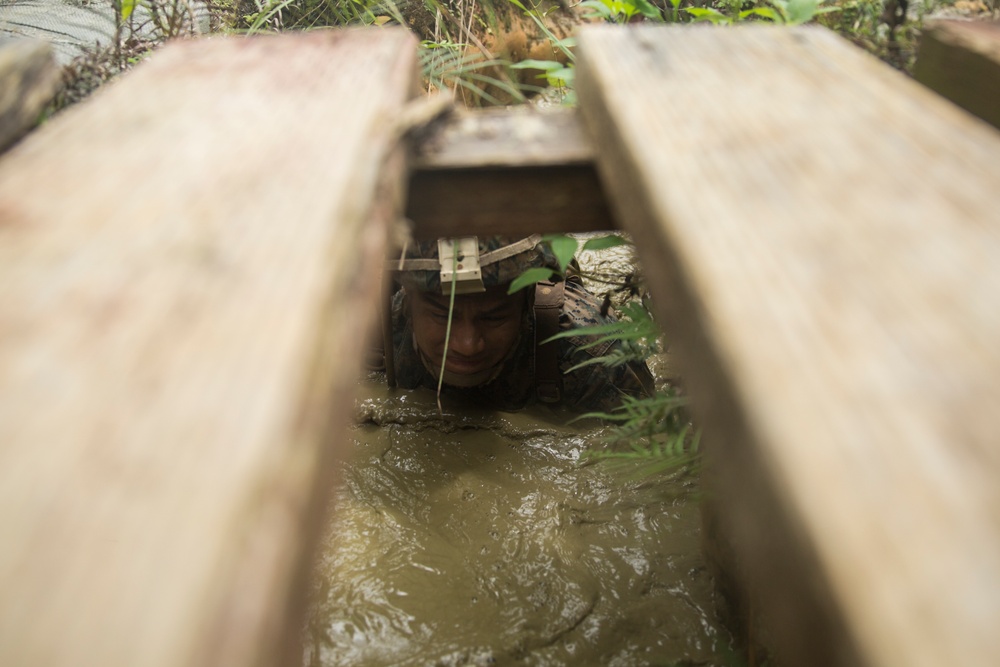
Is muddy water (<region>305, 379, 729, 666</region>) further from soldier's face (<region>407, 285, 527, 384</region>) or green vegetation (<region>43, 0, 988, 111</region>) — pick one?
→ green vegetation (<region>43, 0, 988, 111</region>)

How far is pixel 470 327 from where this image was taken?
405 cm

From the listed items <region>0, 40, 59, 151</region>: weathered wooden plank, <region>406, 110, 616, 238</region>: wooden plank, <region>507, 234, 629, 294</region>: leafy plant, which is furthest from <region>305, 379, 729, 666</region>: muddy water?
<region>0, 40, 59, 151</region>: weathered wooden plank

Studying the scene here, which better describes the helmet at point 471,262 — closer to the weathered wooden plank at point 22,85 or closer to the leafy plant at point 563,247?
the leafy plant at point 563,247

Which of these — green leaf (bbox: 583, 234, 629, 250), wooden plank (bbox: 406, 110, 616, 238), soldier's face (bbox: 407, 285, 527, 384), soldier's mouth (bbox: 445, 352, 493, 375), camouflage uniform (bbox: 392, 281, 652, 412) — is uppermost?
wooden plank (bbox: 406, 110, 616, 238)

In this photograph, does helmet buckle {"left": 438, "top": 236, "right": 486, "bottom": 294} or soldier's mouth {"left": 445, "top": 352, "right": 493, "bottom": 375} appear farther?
soldier's mouth {"left": 445, "top": 352, "right": 493, "bottom": 375}

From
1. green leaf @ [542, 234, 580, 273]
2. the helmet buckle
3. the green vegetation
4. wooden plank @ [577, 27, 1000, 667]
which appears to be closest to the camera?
wooden plank @ [577, 27, 1000, 667]

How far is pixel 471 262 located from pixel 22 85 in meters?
2.62

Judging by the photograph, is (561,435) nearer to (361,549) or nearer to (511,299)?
(511,299)

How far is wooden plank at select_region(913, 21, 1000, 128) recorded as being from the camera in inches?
40.6

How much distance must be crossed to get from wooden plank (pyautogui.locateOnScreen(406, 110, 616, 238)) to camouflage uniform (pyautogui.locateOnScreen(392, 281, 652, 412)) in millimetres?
3075

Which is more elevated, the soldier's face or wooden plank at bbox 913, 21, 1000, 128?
wooden plank at bbox 913, 21, 1000, 128

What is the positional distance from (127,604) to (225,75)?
0.77 metres

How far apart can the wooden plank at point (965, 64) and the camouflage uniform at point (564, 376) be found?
2.94 m

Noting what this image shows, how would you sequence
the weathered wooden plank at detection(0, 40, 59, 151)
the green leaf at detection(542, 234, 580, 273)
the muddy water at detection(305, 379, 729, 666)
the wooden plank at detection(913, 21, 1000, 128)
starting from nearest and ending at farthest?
1. the weathered wooden plank at detection(0, 40, 59, 151)
2. the wooden plank at detection(913, 21, 1000, 128)
3. the green leaf at detection(542, 234, 580, 273)
4. the muddy water at detection(305, 379, 729, 666)
